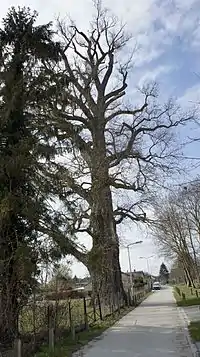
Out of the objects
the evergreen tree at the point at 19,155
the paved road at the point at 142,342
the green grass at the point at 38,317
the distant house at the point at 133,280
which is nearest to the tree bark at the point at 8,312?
the evergreen tree at the point at 19,155

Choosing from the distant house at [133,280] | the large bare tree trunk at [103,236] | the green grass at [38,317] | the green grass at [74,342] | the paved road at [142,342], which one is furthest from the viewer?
the distant house at [133,280]

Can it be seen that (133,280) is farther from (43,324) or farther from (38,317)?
(38,317)

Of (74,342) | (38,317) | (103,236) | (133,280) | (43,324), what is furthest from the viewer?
(133,280)

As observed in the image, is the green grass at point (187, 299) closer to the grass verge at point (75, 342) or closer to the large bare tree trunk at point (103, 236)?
the large bare tree trunk at point (103, 236)

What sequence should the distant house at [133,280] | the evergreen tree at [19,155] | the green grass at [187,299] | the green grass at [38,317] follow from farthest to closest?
the distant house at [133,280] → the green grass at [187,299] → the green grass at [38,317] → the evergreen tree at [19,155]

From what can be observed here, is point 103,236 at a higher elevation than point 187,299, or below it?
higher

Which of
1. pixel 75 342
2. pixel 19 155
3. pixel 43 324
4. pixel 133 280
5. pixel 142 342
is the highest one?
pixel 133 280

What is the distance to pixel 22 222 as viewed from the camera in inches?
538

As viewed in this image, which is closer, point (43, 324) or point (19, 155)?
point (19, 155)

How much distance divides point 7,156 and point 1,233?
2082 mm

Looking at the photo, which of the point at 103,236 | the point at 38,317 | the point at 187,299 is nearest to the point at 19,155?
the point at 38,317

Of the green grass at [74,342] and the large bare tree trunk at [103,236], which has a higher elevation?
the large bare tree trunk at [103,236]

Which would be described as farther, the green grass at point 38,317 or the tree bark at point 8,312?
the green grass at point 38,317

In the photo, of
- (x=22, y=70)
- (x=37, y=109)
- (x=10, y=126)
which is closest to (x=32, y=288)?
(x=10, y=126)
